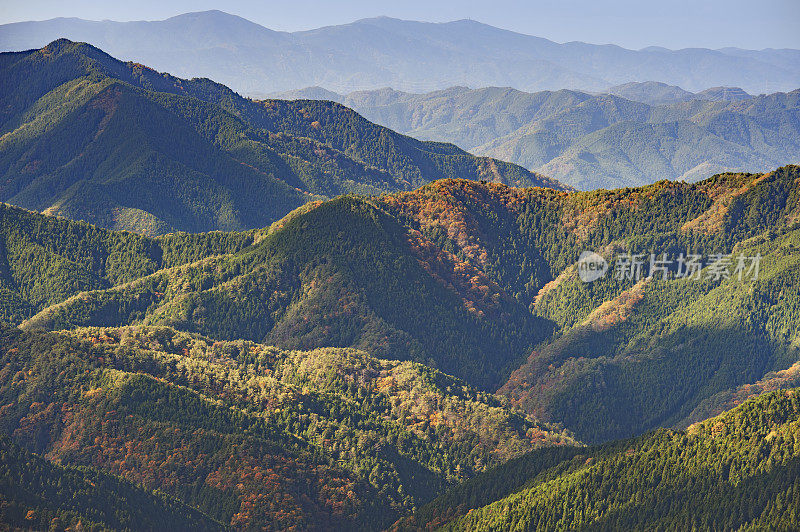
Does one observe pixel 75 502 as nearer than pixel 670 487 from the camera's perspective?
Yes

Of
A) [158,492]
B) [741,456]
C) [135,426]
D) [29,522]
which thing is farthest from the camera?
[135,426]

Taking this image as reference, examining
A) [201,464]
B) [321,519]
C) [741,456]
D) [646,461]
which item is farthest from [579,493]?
[201,464]

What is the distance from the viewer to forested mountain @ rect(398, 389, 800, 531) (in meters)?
158

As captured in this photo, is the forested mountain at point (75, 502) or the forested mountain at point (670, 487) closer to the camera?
the forested mountain at point (75, 502)

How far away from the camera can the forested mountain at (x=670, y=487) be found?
519 ft

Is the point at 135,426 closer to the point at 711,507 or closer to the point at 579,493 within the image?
the point at 579,493

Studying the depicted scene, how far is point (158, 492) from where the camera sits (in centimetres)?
18300

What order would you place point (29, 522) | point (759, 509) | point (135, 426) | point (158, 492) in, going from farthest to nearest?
point (135, 426) < point (158, 492) < point (759, 509) < point (29, 522)

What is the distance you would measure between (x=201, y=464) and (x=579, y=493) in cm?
6974

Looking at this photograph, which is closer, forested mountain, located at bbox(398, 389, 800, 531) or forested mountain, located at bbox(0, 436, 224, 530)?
forested mountain, located at bbox(0, 436, 224, 530)

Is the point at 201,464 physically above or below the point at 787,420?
below

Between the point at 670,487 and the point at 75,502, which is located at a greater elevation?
the point at 670,487

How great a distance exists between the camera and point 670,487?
168 metres

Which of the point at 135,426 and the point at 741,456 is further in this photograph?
the point at 135,426
